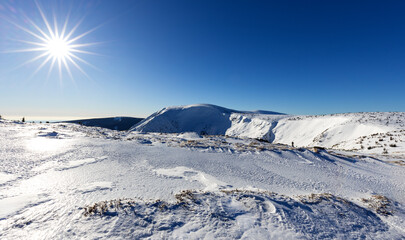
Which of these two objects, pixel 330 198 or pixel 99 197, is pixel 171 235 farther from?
pixel 330 198

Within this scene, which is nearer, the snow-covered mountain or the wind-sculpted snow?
the wind-sculpted snow

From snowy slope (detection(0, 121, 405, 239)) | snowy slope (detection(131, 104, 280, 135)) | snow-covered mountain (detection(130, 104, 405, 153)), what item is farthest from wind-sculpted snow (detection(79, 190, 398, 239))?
snowy slope (detection(131, 104, 280, 135))

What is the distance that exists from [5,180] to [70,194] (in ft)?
7.30

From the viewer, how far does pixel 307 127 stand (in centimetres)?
3781

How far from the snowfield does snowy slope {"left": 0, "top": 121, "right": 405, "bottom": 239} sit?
2cm

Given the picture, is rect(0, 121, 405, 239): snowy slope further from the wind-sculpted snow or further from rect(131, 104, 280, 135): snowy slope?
rect(131, 104, 280, 135): snowy slope

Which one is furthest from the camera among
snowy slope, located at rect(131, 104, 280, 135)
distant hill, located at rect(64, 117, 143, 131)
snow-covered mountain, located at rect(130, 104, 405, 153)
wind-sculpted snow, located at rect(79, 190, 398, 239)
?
distant hill, located at rect(64, 117, 143, 131)

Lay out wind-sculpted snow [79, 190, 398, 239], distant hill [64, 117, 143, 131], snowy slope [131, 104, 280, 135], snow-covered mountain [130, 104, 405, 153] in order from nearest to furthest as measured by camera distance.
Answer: wind-sculpted snow [79, 190, 398, 239], snow-covered mountain [130, 104, 405, 153], snowy slope [131, 104, 280, 135], distant hill [64, 117, 143, 131]

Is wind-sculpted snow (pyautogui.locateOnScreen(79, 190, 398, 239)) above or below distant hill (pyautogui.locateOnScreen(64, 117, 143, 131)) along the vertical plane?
below

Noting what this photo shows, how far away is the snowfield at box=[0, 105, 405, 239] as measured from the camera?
305cm

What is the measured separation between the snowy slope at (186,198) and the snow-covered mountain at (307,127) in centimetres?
1024

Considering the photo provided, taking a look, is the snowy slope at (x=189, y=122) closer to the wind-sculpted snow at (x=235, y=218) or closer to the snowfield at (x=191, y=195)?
the snowfield at (x=191, y=195)

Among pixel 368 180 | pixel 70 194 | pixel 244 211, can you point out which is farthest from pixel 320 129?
pixel 70 194

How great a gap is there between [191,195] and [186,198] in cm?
18
